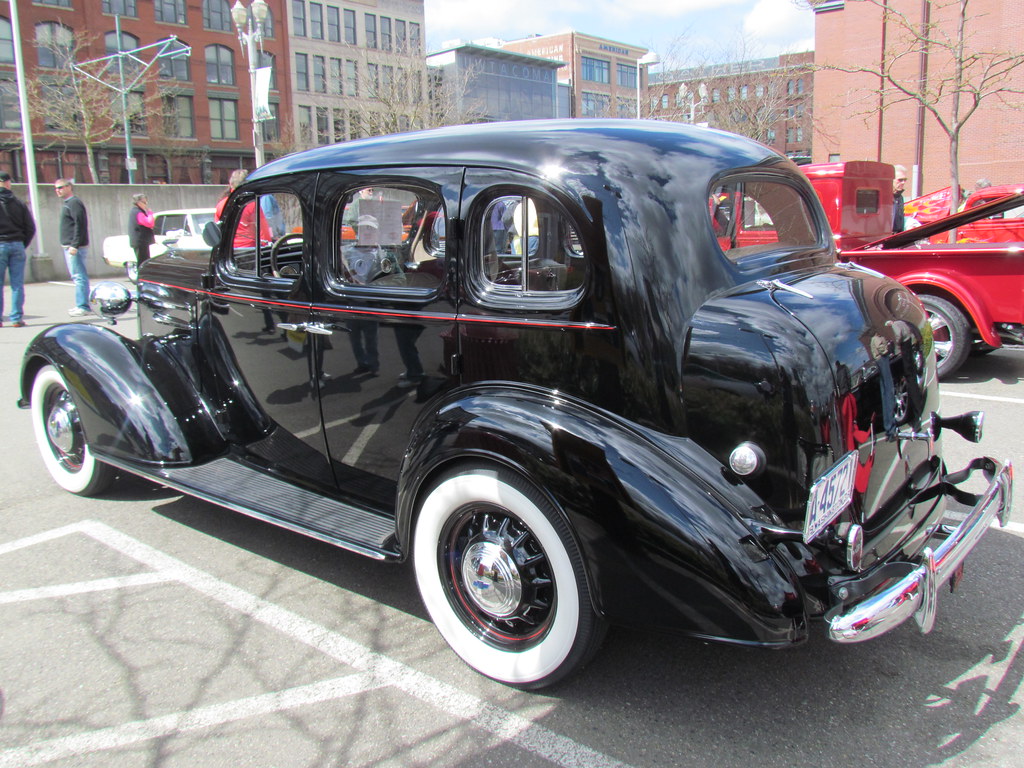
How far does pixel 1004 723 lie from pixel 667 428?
138 cm

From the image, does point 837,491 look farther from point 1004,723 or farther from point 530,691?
point 530,691

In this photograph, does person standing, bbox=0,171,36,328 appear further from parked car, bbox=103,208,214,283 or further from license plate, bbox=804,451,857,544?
license plate, bbox=804,451,857,544

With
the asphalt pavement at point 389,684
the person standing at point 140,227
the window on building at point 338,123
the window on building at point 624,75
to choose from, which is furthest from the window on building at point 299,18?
the asphalt pavement at point 389,684

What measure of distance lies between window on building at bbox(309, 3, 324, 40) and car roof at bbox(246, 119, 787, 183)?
2132 inches

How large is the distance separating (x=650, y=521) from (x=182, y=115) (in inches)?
1960

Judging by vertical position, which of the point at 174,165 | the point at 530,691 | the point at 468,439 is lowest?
the point at 530,691

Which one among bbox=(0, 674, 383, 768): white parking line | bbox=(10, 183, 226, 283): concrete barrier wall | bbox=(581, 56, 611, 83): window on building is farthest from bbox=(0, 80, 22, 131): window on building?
bbox=(581, 56, 611, 83): window on building

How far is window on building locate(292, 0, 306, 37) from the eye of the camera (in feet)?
164

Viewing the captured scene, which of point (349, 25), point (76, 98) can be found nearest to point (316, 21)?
point (349, 25)

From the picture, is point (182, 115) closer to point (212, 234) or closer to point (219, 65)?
point (219, 65)

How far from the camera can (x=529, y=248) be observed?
281 centimetres

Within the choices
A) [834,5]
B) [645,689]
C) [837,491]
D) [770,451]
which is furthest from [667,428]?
[834,5]

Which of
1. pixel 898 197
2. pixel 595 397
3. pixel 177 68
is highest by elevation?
pixel 177 68

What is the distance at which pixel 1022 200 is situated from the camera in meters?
4.69
